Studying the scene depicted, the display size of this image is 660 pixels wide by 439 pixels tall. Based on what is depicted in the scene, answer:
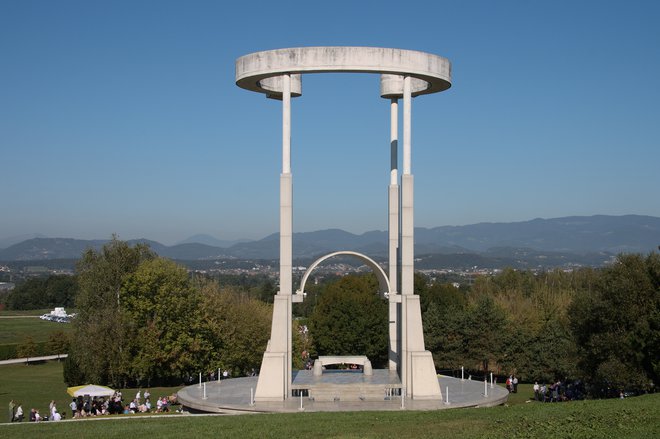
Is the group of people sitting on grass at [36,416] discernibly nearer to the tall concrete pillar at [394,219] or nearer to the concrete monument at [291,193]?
the concrete monument at [291,193]

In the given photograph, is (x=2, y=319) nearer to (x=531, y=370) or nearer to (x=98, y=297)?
(x=98, y=297)

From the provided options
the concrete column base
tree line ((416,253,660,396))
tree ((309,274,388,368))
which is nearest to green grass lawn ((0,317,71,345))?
tree ((309,274,388,368))

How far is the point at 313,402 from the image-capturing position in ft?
111

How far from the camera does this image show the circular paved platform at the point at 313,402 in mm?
32531

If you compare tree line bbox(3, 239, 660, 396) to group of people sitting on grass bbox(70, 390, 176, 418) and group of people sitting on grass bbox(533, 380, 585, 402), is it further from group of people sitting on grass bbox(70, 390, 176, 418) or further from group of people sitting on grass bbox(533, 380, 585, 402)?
group of people sitting on grass bbox(70, 390, 176, 418)

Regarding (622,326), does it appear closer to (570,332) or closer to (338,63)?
(570,332)

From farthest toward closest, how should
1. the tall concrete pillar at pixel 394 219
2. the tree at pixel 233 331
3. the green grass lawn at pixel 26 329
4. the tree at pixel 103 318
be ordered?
the green grass lawn at pixel 26 329 → the tree at pixel 233 331 → the tree at pixel 103 318 → the tall concrete pillar at pixel 394 219

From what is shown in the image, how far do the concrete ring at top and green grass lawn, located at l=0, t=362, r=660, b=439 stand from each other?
14119 mm

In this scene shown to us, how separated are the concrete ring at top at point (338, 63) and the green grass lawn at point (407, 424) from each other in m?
14.1

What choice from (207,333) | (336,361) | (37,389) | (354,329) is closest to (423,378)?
(336,361)

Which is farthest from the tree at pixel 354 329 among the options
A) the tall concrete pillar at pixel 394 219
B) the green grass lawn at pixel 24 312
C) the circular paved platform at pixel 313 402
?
the green grass lawn at pixel 24 312

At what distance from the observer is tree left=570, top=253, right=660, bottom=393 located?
3509 centimetres

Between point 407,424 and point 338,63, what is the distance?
15810 mm

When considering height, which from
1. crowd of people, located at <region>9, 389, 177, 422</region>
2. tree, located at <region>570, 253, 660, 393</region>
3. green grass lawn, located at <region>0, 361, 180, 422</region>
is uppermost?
tree, located at <region>570, 253, 660, 393</region>
